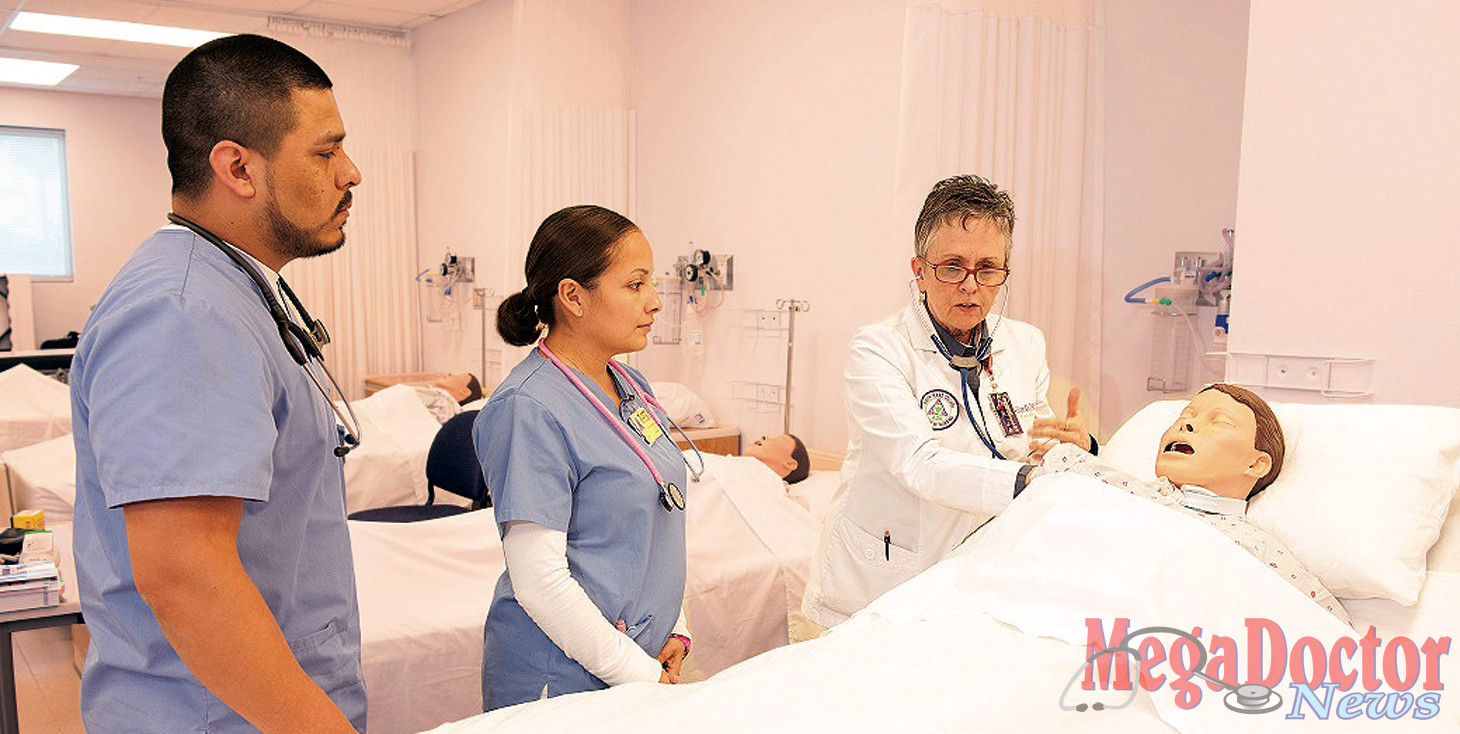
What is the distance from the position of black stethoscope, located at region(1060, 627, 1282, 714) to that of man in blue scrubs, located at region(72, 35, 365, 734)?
33.4 inches

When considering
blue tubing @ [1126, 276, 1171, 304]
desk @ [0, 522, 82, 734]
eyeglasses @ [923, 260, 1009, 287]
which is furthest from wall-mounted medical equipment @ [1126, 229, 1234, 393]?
desk @ [0, 522, 82, 734]

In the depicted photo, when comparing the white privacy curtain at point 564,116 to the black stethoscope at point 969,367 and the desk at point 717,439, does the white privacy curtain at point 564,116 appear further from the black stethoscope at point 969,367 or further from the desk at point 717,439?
the black stethoscope at point 969,367

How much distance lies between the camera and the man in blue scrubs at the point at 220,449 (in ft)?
3.26

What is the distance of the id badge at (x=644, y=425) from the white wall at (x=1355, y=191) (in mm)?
1453

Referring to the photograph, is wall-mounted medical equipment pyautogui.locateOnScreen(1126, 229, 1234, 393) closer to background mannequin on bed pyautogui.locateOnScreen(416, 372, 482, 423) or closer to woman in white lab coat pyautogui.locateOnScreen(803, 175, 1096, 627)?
woman in white lab coat pyautogui.locateOnScreen(803, 175, 1096, 627)

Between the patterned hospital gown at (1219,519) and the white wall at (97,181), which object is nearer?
the patterned hospital gown at (1219,519)

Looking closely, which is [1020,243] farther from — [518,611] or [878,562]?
[518,611]

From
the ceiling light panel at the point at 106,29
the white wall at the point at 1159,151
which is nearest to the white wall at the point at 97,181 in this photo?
the ceiling light panel at the point at 106,29

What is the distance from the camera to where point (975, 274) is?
1838 mm

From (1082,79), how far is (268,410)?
8.56 feet

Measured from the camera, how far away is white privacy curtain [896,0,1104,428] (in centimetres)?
277

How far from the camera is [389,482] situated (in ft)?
13.4

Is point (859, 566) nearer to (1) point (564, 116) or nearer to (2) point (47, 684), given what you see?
(2) point (47, 684)

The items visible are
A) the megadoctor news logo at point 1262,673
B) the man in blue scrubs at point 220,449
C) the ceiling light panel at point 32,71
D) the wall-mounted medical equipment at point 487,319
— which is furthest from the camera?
the ceiling light panel at point 32,71
